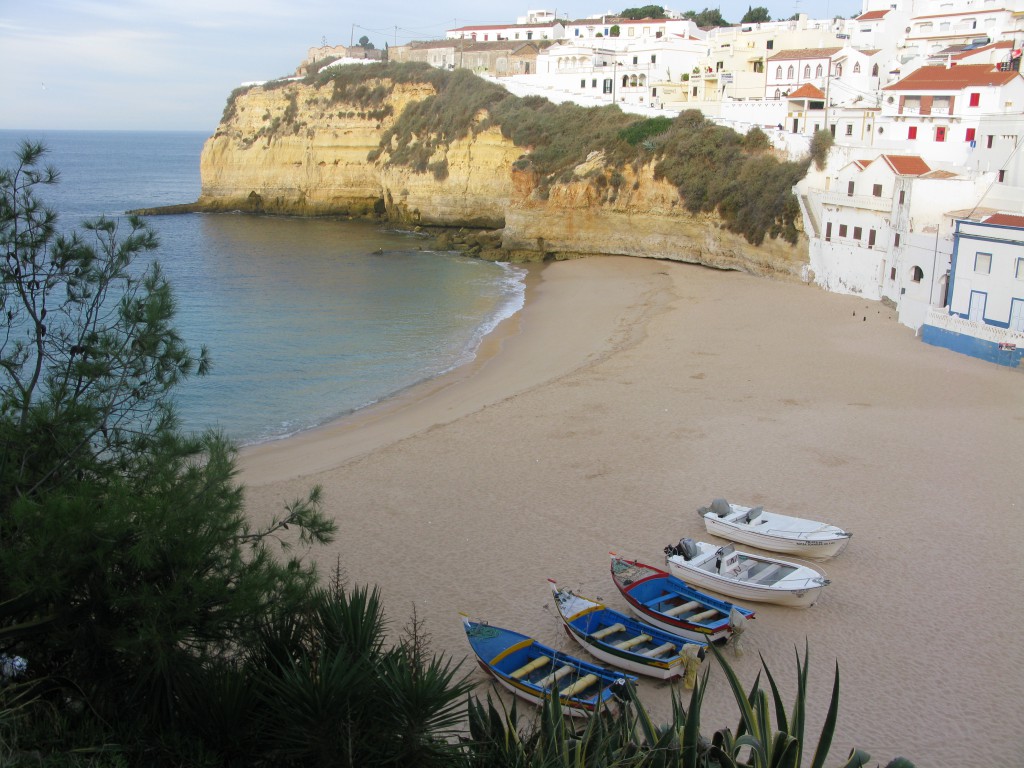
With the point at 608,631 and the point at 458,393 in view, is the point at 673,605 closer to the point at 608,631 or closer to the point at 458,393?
the point at 608,631

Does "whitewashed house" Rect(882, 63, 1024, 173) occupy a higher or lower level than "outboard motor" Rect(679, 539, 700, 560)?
higher

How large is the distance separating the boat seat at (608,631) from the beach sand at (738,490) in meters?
0.45

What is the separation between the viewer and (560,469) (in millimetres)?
16531

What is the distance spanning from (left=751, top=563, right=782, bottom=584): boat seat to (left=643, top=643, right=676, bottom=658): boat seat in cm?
222

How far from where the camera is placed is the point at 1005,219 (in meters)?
24.4

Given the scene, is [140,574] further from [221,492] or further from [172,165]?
[172,165]

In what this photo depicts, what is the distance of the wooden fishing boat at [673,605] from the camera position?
10641 millimetres

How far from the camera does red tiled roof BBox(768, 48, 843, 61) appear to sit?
46.5 meters

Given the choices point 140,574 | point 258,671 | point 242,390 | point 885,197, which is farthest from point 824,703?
point 885,197

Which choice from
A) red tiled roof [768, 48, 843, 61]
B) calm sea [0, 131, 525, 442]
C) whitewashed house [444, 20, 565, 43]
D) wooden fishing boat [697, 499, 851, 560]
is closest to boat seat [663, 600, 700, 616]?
wooden fishing boat [697, 499, 851, 560]

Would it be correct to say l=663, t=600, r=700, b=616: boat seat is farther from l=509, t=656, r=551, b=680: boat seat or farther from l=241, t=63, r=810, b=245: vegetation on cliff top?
l=241, t=63, r=810, b=245: vegetation on cliff top

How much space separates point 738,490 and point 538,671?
6.88 metres

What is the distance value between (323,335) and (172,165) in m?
116

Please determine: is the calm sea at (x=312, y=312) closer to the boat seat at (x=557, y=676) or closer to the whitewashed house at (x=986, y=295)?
the boat seat at (x=557, y=676)
